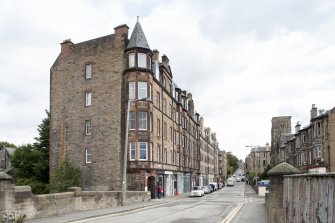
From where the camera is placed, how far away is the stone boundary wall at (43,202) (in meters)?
15.7

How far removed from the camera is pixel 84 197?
2316 cm

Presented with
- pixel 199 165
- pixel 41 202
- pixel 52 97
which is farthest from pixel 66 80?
pixel 199 165

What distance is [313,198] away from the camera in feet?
19.9

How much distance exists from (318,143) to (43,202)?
44679 millimetres

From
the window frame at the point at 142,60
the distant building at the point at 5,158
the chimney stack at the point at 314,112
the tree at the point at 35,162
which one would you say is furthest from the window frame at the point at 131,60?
the distant building at the point at 5,158

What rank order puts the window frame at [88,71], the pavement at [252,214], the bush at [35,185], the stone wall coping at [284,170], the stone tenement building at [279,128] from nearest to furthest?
the stone wall coping at [284,170] → the pavement at [252,214] → the window frame at [88,71] → the bush at [35,185] → the stone tenement building at [279,128]

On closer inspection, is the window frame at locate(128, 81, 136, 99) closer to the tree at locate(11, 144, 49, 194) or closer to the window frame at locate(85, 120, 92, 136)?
the window frame at locate(85, 120, 92, 136)

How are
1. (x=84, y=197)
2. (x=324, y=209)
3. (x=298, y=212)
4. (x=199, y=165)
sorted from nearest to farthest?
(x=324, y=209), (x=298, y=212), (x=84, y=197), (x=199, y=165)

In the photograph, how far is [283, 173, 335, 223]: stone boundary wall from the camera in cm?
511

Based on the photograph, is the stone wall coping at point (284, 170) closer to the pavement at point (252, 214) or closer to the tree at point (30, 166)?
the pavement at point (252, 214)

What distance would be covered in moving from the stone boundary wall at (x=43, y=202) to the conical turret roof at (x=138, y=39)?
1892cm

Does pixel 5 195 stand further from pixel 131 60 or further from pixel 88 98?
pixel 88 98

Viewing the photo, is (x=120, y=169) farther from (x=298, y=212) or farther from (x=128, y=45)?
(x=298, y=212)

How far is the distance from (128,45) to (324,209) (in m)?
38.1
